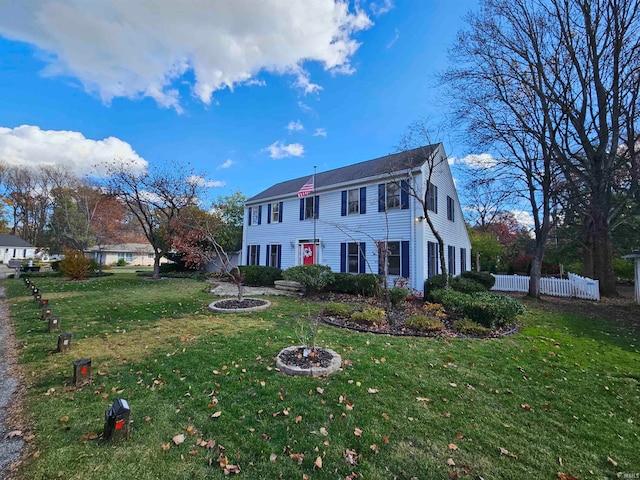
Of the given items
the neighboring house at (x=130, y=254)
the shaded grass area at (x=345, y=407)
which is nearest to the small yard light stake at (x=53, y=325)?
the shaded grass area at (x=345, y=407)

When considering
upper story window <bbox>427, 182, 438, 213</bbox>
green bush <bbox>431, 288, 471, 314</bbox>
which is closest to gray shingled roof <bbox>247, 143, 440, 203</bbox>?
upper story window <bbox>427, 182, 438, 213</bbox>

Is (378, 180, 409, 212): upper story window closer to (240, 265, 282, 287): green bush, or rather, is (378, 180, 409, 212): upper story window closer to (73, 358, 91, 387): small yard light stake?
(240, 265, 282, 287): green bush

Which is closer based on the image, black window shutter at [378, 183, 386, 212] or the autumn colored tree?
black window shutter at [378, 183, 386, 212]

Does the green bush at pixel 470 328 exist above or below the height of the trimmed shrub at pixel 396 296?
below

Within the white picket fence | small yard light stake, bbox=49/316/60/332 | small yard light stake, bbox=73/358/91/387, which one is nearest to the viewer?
small yard light stake, bbox=73/358/91/387

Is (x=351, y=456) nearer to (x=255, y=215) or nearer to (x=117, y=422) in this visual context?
(x=117, y=422)

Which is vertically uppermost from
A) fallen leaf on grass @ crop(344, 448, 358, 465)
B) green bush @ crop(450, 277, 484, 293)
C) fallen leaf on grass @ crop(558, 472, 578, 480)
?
green bush @ crop(450, 277, 484, 293)

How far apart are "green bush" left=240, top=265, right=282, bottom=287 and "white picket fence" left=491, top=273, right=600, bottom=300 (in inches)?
488

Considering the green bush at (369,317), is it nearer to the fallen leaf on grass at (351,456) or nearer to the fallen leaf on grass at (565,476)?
the fallen leaf on grass at (351,456)

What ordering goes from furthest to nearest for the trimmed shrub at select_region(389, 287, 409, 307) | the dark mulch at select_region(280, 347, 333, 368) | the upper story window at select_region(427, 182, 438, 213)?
the upper story window at select_region(427, 182, 438, 213), the trimmed shrub at select_region(389, 287, 409, 307), the dark mulch at select_region(280, 347, 333, 368)

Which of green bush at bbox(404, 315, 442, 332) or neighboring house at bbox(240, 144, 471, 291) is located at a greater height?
neighboring house at bbox(240, 144, 471, 291)

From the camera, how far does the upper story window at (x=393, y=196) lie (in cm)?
1156

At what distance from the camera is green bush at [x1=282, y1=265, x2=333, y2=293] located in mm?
11320

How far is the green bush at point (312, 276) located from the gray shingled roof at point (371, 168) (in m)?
4.81
